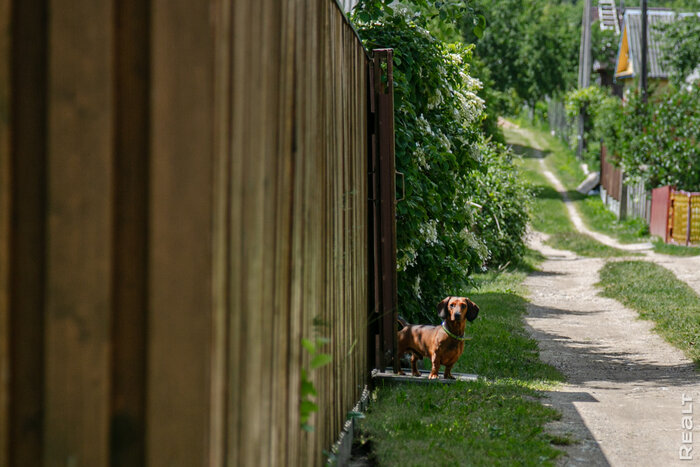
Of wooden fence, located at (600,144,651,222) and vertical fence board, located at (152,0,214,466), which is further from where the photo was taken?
wooden fence, located at (600,144,651,222)

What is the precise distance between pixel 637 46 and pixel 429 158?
37.8m

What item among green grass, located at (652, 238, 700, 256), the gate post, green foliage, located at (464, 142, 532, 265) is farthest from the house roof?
the gate post

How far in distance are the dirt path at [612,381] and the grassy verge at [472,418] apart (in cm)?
21

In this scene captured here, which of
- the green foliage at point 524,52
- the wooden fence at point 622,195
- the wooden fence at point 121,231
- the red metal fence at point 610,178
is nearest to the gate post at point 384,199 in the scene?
the wooden fence at point 121,231

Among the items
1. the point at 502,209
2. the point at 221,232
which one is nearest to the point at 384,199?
the point at 221,232

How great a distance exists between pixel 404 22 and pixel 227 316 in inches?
270

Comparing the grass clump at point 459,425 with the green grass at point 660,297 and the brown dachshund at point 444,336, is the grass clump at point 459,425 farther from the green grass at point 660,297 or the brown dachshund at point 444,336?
the green grass at point 660,297

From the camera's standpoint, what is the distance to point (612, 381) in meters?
7.56

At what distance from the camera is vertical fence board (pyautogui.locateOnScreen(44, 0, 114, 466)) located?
197cm

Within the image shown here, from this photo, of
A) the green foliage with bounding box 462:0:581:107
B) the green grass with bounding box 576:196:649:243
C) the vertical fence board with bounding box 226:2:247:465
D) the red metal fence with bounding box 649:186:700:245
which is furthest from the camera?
the green foliage with bounding box 462:0:581:107

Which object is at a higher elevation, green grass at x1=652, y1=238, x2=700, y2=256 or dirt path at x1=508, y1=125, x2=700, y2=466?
dirt path at x1=508, y1=125, x2=700, y2=466

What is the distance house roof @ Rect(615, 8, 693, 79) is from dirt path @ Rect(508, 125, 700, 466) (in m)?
28.7

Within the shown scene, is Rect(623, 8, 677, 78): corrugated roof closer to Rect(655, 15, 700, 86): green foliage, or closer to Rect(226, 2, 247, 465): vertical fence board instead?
Rect(655, 15, 700, 86): green foliage

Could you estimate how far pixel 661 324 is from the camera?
34.8 ft
